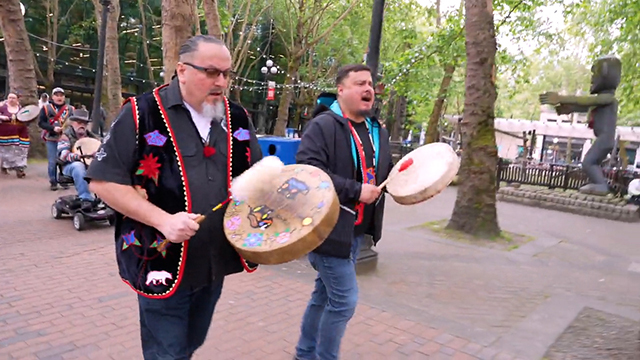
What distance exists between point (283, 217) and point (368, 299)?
109 inches

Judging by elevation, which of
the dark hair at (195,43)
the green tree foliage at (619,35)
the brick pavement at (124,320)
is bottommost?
the brick pavement at (124,320)

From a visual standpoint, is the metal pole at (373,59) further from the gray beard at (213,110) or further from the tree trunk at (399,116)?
the tree trunk at (399,116)

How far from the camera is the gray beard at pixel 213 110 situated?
2.08 meters

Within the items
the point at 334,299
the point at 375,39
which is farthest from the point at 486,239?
the point at 334,299

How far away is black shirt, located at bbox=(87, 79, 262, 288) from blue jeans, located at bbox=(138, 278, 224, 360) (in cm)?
13

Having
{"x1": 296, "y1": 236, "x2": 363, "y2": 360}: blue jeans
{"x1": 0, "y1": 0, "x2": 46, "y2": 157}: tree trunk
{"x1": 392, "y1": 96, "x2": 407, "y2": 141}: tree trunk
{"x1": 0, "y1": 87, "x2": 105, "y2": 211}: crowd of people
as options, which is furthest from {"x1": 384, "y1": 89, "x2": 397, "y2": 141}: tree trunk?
{"x1": 296, "y1": 236, "x2": 363, "y2": 360}: blue jeans

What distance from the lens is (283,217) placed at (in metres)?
2.04

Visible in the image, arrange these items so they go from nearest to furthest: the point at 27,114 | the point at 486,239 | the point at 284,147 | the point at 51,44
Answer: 1. the point at 284,147
2. the point at 486,239
3. the point at 27,114
4. the point at 51,44

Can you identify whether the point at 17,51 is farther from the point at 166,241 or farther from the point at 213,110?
the point at 166,241

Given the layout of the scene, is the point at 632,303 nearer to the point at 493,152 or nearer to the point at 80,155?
the point at 493,152

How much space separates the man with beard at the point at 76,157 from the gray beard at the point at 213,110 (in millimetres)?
5268

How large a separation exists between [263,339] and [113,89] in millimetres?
13414

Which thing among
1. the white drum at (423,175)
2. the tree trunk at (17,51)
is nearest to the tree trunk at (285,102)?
the tree trunk at (17,51)

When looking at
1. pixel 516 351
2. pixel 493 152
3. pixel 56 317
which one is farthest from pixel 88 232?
pixel 493 152
